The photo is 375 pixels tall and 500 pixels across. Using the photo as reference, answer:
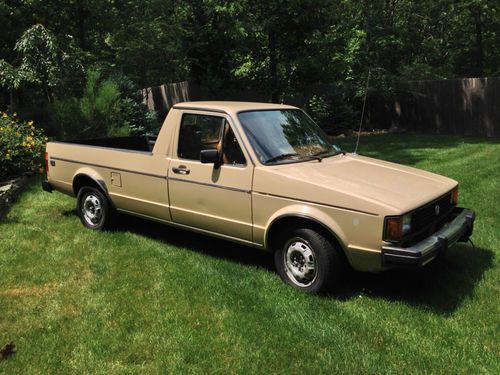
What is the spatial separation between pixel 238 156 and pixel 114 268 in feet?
6.09

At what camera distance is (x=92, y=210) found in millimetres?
7188

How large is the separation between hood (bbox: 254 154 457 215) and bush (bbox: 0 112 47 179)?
6.54 meters

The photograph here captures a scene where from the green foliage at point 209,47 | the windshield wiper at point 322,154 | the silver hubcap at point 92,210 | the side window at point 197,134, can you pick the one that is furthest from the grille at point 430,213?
the green foliage at point 209,47

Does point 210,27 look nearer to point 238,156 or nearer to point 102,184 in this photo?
point 102,184

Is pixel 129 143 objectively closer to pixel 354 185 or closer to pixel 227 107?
pixel 227 107

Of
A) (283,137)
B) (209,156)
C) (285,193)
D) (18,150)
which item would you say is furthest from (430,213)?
(18,150)

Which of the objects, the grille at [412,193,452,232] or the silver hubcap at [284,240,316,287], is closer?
the grille at [412,193,452,232]

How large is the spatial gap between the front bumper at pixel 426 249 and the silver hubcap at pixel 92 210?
13.7ft

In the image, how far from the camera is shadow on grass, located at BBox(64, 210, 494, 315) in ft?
15.8

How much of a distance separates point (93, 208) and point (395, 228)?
4386 mm

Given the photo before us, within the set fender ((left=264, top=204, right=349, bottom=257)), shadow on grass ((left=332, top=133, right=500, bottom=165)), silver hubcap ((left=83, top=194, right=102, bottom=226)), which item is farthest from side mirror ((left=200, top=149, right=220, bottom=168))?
shadow on grass ((left=332, top=133, right=500, bottom=165))

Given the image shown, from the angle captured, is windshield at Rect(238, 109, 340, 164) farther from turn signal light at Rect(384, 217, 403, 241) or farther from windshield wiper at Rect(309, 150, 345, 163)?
turn signal light at Rect(384, 217, 403, 241)

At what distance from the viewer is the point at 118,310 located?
4.69m

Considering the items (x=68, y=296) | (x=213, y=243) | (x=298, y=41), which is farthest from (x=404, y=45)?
(x=68, y=296)
